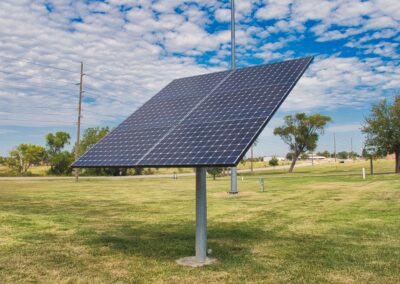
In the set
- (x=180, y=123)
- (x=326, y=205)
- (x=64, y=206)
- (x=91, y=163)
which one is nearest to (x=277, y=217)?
(x=326, y=205)

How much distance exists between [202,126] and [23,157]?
89794 millimetres

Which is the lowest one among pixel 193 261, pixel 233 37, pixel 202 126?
pixel 193 261

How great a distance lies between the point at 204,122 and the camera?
955 cm

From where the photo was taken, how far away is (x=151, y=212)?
18.7 m

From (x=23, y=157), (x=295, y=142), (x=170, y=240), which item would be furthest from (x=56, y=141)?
(x=170, y=240)

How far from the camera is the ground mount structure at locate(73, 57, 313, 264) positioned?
8.24 meters

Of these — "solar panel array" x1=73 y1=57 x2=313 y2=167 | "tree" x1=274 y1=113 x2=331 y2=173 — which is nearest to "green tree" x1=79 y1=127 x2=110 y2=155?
"tree" x1=274 y1=113 x2=331 y2=173

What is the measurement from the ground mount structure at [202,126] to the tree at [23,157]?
8437cm

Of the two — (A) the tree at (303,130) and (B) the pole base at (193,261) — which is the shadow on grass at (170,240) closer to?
(B) the pole base at (193,261)

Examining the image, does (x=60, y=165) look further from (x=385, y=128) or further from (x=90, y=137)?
(x=385, y=128)

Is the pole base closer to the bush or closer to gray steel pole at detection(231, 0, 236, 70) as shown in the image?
gray steel pole at detection(231, 0, 236, 70)

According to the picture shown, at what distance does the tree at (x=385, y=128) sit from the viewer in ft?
174

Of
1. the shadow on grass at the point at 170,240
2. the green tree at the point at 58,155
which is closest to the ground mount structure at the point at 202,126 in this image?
the shadow on grass at the point at 170,240

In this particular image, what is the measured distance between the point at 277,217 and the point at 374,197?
10.3 meters
